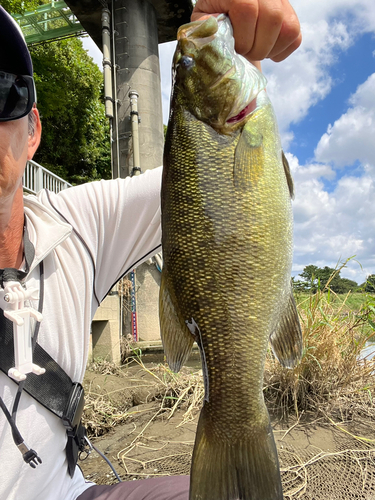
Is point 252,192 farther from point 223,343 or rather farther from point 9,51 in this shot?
point 9,51

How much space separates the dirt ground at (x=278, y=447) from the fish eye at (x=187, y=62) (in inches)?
112

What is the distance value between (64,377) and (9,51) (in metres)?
1.39

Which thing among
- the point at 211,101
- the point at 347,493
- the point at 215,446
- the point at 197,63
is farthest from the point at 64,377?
the point at 347,493

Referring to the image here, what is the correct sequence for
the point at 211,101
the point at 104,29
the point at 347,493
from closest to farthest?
1. the point at 211,101
2. the point at 347,493
3. the point at 104,29

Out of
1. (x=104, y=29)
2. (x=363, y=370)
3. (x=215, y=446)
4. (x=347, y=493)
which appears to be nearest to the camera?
(x=215, y=446)

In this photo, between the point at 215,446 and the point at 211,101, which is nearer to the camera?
the point at 215,446

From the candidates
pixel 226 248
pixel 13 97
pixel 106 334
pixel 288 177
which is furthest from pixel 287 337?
pixel 106 334

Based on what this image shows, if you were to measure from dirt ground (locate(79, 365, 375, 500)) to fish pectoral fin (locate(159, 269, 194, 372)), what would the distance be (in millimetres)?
2093

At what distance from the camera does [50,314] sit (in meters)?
1.66

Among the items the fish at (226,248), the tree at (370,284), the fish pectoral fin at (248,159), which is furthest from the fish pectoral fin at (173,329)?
the tree at (370,284)

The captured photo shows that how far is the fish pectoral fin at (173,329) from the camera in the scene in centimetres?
130

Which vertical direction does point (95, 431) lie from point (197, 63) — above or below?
below

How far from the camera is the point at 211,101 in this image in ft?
4.47

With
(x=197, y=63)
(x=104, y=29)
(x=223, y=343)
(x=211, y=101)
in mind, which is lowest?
(x=223, y=343)
